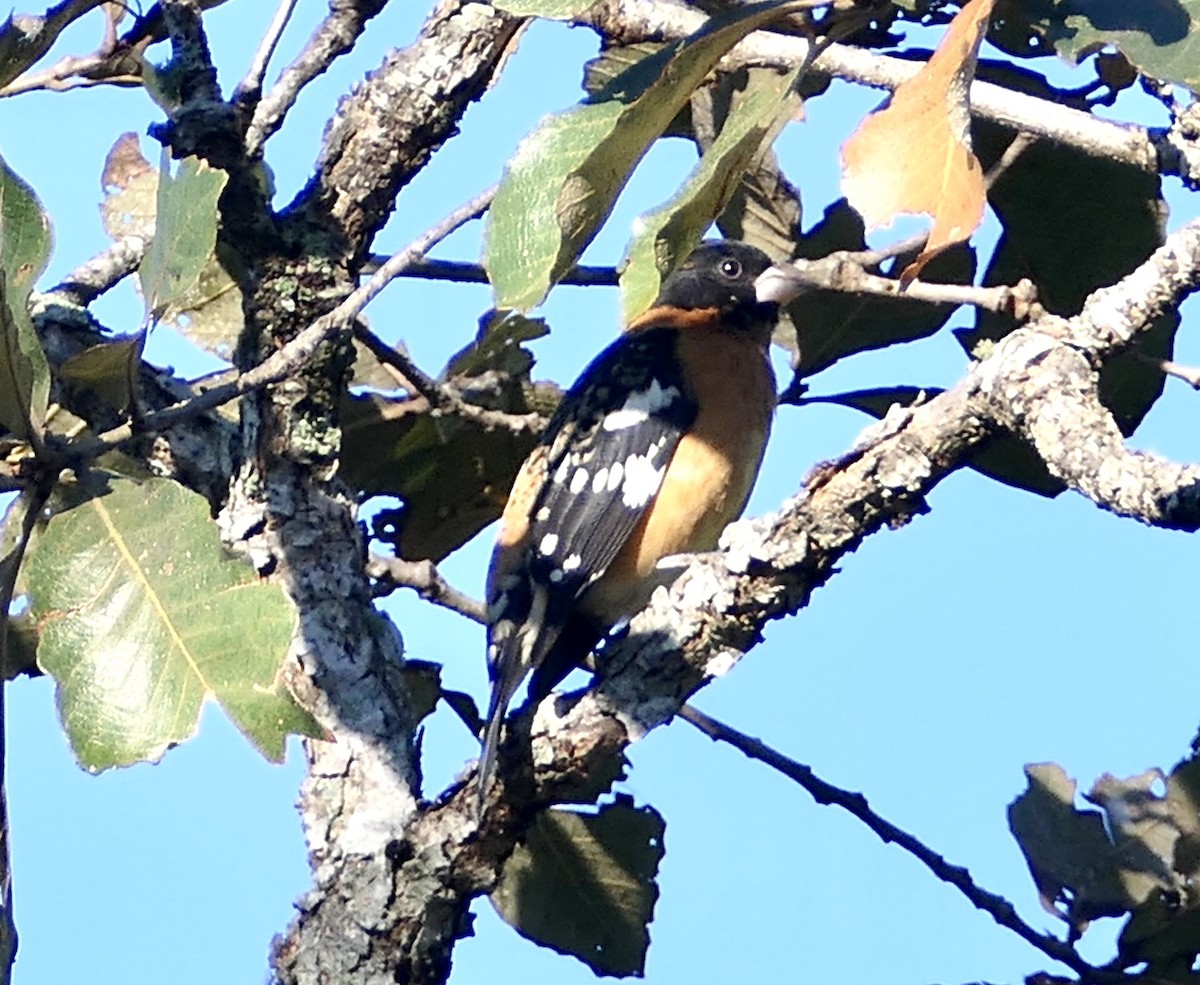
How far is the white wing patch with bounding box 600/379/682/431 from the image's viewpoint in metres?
3.70

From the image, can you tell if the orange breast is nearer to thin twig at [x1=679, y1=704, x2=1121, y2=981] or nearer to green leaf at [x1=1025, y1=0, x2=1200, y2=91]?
thin twig at [x1=679, y1=704, x2=1121, y2=981]

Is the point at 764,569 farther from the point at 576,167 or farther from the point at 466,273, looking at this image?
the point at 466,273

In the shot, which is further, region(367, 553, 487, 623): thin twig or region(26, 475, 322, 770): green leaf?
region(367, 553, 487, 623): thin twig

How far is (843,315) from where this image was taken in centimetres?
293

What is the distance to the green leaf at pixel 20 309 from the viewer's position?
1.77 meters

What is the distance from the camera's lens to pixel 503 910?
287cm

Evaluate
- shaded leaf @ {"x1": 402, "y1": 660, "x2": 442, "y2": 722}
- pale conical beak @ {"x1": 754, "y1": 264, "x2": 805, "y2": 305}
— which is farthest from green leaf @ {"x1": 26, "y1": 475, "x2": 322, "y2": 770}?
pale conical beak @ {"x1": 754, "y1": 264, "x2": 805, "y2": 305}

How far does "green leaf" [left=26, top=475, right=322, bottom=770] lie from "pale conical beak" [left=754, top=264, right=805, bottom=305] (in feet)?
3.78

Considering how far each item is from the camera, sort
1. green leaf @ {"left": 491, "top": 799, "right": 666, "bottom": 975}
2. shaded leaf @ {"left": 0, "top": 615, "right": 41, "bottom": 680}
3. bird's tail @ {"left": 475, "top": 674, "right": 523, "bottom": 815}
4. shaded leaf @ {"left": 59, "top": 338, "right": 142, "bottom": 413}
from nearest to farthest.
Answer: shaded leaf @ {"left": 59, "top": 338, "right": 142, "bottom": 413} → bird's tail @ {"left": 475, "top": 674, "right": 523, "bottom": 815} → shaded leaf @ {"left": 0, "top": 615, "right": 41, "bottom": 680} → green leaf @ {"left": 491, "top": 799, "right": 666, "bottom": 975}

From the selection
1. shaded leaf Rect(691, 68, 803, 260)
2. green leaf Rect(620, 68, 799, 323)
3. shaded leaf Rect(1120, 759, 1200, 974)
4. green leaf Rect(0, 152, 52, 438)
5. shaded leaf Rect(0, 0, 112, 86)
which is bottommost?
shaded leaf Rect(1120, 759, 1200, 974)

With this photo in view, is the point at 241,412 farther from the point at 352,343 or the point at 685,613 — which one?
the point at 685,613

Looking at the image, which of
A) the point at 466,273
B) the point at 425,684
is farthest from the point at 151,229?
the point at 425,684

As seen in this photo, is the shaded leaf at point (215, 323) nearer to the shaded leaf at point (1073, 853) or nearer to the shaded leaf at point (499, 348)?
the shaded leaf at point (499, 348)

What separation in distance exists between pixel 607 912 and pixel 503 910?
193 millimetres
